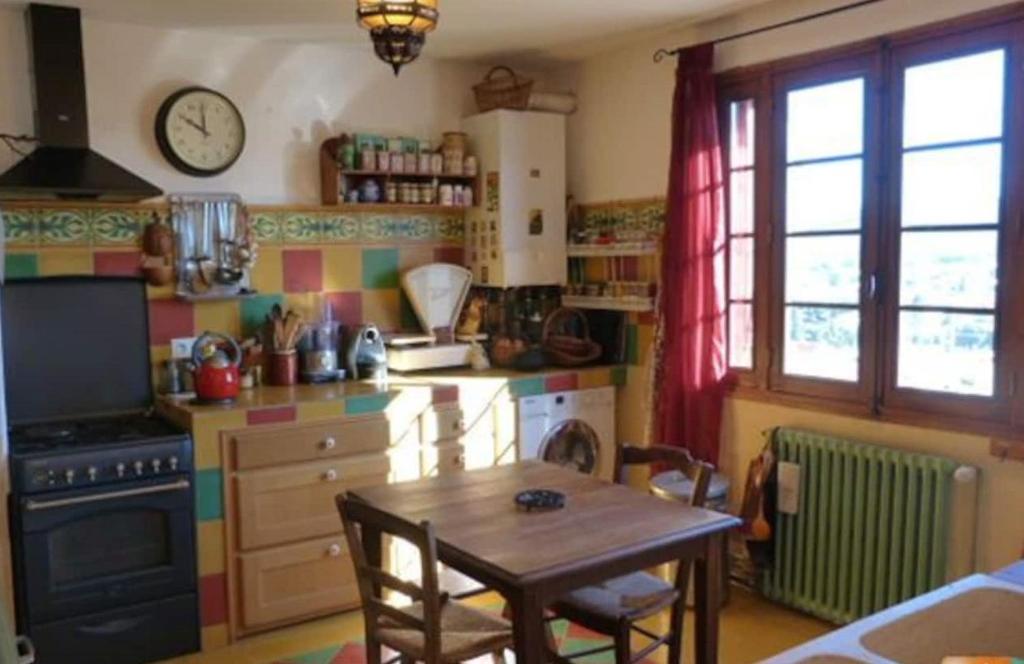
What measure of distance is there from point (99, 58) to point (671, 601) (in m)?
2.95

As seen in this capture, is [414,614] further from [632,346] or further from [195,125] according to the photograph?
[195,125]

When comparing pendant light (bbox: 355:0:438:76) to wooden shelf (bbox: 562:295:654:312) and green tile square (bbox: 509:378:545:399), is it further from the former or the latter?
wooden shelf (bbox: 562:295:654:312)

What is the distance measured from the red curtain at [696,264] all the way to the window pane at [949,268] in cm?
79

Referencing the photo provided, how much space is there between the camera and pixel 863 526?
323 cm

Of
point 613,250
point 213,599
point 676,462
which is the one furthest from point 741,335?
point 213,599

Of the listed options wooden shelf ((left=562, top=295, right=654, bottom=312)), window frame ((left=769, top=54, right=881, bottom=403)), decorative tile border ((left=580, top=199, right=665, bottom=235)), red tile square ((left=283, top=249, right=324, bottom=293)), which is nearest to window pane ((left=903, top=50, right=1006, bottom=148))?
window frame ((left=769, top=54, right=881, bottom=403))

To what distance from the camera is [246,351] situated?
12.5 feet

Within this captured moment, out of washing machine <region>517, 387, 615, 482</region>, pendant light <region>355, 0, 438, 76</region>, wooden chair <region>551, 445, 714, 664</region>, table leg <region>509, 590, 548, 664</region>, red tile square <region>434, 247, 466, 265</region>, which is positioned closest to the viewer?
table leg <region>509, 590, 548, 664</region>

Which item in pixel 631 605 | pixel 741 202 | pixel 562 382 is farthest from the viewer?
pixel 562 382

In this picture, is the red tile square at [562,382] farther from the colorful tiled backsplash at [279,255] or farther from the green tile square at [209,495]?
the green tile square at [209,495]

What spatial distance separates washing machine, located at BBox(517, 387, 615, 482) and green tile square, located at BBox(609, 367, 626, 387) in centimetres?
6

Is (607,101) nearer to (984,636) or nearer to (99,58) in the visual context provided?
(99,58)

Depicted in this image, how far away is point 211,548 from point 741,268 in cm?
237

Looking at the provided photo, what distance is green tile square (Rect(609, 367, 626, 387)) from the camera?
4262 millimetres
